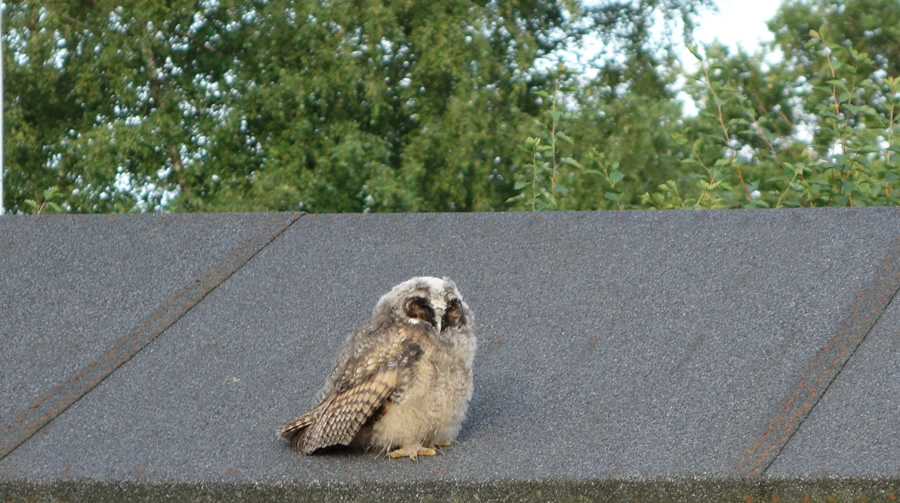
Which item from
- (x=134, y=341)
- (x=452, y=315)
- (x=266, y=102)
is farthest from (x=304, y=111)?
(x=452, y=315)

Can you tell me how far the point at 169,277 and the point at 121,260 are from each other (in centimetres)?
41

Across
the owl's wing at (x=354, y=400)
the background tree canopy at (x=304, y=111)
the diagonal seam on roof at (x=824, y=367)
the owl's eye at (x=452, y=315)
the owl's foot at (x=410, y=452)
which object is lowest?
the background tree canopy at (x=304, y=111)

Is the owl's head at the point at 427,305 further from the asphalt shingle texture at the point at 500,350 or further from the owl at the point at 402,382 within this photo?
the asphalt shingle texture at the point at 500,350

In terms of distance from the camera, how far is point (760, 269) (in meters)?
5.29

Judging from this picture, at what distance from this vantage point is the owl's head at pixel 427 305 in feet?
12.3

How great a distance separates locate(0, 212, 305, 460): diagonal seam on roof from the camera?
13.3 ft

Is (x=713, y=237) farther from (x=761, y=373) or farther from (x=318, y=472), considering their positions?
(x=318, y=472)

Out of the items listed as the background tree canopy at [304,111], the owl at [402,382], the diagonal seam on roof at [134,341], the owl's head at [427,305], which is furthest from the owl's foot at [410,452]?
the background tree canopy at [304,111]

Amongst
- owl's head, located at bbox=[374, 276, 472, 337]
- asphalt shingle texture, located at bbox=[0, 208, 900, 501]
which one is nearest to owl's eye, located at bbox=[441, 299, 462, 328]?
owl's head, located at bbox=[374, 276, 472, 337]

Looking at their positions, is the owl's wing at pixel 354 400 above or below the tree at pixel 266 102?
above

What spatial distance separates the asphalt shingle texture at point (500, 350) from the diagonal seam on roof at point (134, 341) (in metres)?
0.01

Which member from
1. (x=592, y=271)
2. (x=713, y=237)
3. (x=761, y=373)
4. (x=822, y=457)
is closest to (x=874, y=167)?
(x=713, y=237)

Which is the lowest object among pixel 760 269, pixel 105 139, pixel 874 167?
pixel 105 139

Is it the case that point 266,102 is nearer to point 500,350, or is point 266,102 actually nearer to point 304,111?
point 304,111
